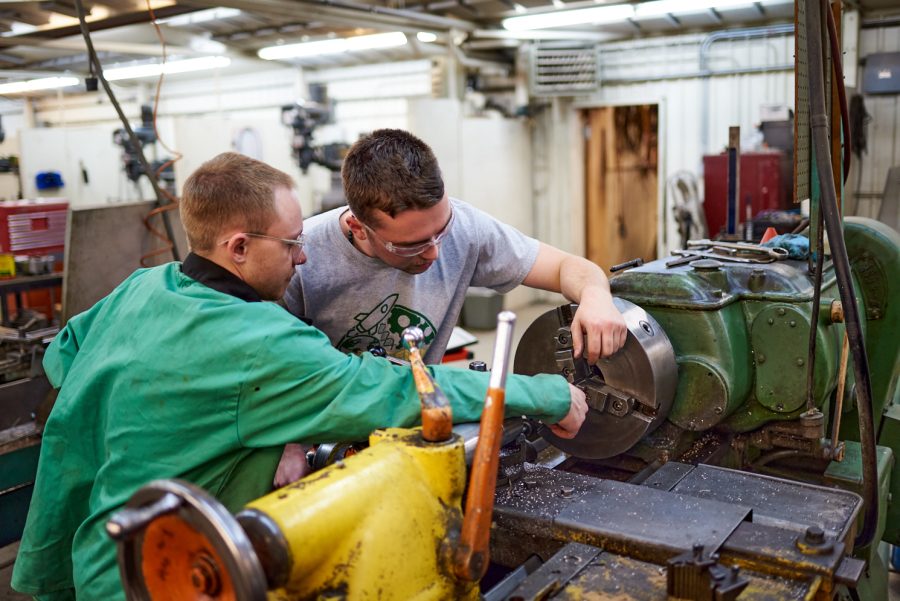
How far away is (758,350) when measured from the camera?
4.64 ft

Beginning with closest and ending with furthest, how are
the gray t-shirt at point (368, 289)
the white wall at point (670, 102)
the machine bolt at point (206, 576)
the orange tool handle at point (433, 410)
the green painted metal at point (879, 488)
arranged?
1. the machine bolt at point (206, 576)
2. the orange tool handle at point (433, 410)
3. the green painted metal at point (879, 488)
4. the gray t-shirt at point (368, 289)
5. the white wall at point (670, 102)

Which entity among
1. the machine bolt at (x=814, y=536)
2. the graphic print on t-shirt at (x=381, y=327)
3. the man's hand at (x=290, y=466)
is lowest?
the machine bolt at (x=814, y=536)

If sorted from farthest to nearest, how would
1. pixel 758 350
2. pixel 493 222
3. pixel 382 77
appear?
pixel 382 77, pixel 493 222, pixel 758 350

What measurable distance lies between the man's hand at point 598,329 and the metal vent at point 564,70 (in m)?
5.23

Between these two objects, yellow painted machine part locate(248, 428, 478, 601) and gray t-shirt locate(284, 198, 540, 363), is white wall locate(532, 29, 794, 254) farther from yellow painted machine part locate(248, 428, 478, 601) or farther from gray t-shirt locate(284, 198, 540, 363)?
yellow painted machine part locate(248, 428, 478, 601)

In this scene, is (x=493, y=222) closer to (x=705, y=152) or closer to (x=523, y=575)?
(x=523, y=575)

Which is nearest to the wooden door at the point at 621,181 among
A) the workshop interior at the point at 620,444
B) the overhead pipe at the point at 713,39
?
the overhead pipe at the point at 713,39

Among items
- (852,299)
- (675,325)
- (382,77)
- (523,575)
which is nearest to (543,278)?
(675,325)

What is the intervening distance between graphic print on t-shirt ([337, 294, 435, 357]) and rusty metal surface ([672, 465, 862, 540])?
580 millimetres

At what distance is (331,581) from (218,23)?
595 cm

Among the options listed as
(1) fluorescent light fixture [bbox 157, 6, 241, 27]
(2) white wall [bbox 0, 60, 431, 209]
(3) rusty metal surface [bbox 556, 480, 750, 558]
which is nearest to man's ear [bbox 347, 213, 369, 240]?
(3) rusty metal surface [bbox 556, 480, 750, 558]

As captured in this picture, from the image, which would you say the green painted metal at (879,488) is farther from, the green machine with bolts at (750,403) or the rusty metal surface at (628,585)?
the rusty metal surface at (628,585)

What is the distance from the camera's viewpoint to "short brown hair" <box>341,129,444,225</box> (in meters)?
1.29

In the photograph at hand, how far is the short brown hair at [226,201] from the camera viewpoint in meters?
1.08
